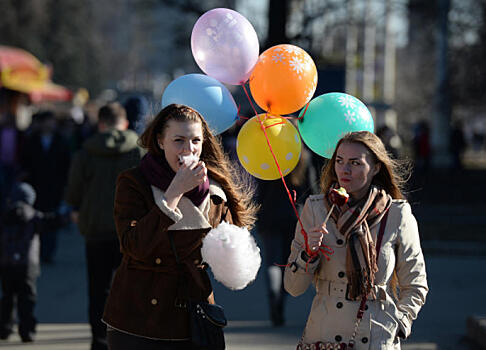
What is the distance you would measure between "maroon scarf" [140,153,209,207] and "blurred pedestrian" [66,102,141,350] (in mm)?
2201

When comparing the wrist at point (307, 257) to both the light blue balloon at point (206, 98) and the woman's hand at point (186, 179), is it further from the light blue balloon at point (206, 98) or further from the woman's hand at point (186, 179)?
the light blue balloon at point (206, 98)

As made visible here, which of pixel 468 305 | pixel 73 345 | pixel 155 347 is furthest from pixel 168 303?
pixel 468 305

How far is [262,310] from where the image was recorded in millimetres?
8039

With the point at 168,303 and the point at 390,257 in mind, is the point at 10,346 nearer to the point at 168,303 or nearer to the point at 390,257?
the point at 168,303

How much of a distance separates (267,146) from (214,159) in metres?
0.49

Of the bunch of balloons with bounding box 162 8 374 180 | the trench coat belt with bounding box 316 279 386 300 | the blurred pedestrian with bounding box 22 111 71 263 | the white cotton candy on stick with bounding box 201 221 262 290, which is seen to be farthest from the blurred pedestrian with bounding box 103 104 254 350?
the blurred pedestrian with bounding box 22 111 71 263

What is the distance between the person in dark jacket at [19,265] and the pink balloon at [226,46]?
10.2ft

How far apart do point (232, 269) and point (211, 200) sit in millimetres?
425

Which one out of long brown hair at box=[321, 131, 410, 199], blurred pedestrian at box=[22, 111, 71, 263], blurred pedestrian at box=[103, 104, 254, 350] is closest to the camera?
blurred pedestrian at box=[103, 104, 254, 350]

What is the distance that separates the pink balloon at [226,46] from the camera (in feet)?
13.6

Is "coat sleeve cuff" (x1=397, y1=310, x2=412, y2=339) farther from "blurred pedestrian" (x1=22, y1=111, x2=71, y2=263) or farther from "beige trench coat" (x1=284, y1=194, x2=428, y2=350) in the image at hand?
"blurred pedestrian" (x1=22, y1=111, x2=71, y2=263)

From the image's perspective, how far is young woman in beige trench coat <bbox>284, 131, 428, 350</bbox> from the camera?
134 inches

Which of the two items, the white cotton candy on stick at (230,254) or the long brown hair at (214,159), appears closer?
the white cotton candy on stick at (230,254)

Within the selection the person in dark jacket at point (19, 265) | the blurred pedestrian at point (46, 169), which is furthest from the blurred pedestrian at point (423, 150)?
the person in dark jacket at point (19, 265)
